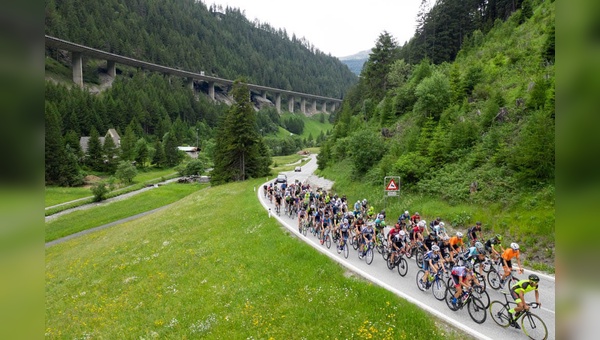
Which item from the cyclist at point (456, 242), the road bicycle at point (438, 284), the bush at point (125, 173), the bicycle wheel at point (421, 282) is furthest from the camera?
the bush at point (125, 173)

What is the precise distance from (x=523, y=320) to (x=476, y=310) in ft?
4.57

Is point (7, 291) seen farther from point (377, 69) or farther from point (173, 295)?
point (377, 69)

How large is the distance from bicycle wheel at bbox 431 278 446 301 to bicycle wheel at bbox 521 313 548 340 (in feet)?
10.3

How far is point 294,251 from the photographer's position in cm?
2155

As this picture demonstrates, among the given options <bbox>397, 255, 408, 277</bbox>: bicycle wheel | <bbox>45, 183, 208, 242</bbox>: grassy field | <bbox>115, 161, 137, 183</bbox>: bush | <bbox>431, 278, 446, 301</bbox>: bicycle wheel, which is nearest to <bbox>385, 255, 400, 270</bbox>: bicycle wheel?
<bbox>397, 255, 408, 277</bbox>: bicycle wheel

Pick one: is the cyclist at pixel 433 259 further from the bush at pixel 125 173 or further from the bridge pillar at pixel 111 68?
the bridge pillar at pixel 111 68

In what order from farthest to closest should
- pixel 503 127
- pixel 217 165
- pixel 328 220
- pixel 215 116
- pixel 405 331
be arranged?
pixel 215 116 → pixel 217 165 → pixel 503 127 → pixel 328 220 → pixel 405 331

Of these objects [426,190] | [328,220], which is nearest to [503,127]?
[426,190]

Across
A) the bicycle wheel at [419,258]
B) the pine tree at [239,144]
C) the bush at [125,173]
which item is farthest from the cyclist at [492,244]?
the bush at [125,173]

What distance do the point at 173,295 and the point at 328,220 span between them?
32.6 feet

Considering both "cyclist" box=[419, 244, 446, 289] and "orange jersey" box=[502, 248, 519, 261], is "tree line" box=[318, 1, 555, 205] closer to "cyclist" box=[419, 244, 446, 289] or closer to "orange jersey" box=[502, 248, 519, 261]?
"orange jersey" box=[502, 248, 519, 261]

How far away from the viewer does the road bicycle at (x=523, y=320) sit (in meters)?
11.1

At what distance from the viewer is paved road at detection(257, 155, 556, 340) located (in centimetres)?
1172

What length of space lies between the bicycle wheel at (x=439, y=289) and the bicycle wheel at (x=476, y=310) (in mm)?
1695
